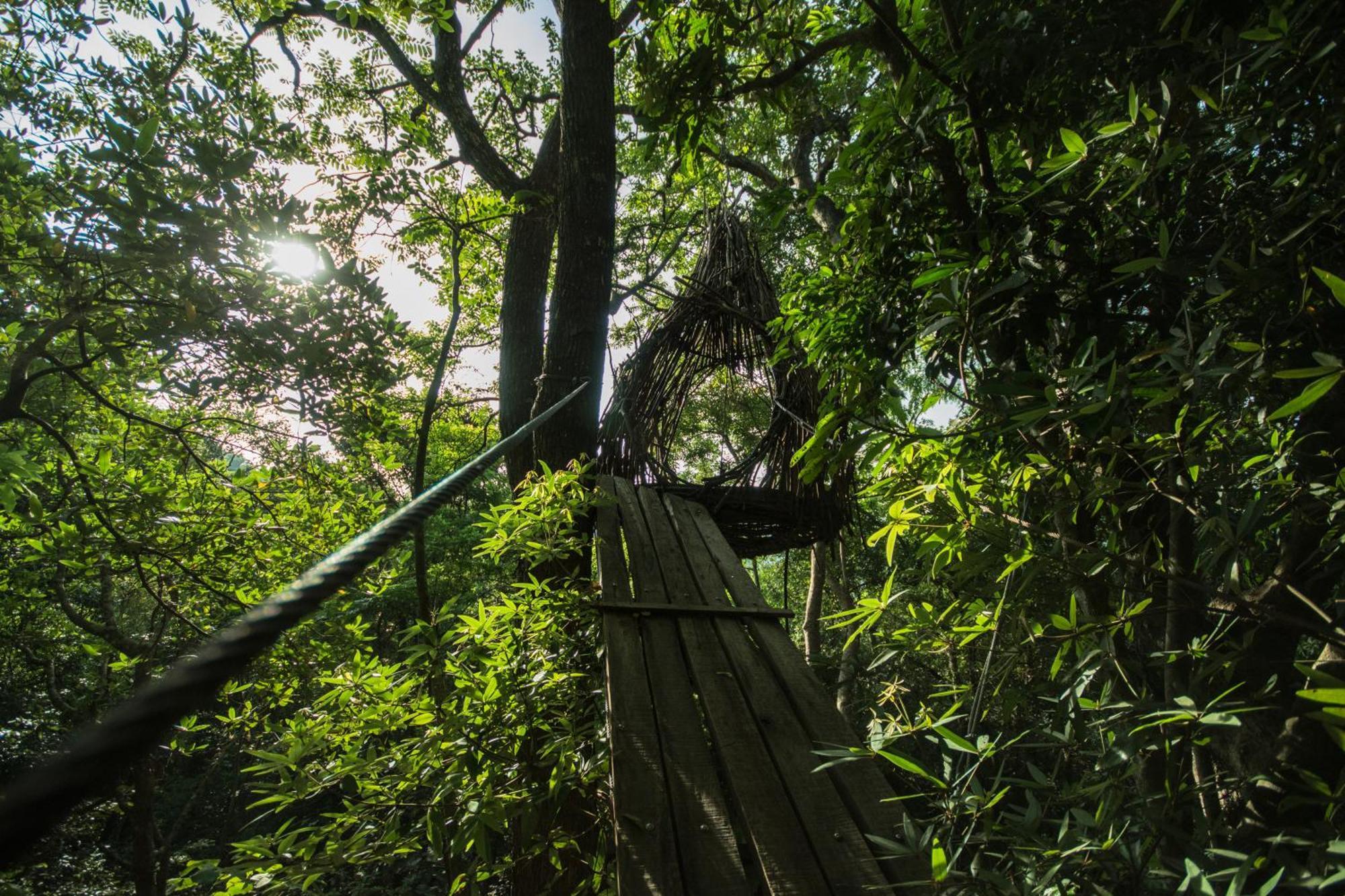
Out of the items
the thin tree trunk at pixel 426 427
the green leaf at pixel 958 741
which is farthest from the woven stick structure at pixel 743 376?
the green leaf at pixel 958 741

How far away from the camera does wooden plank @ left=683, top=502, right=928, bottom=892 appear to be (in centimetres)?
96

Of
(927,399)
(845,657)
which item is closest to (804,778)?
(927,399)

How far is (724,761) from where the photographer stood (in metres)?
1.15

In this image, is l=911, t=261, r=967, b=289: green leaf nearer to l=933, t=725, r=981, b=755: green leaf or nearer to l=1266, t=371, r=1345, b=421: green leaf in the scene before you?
l=1266, t=371, r=1345, b=421: green leaf

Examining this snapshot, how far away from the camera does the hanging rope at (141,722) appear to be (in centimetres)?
27

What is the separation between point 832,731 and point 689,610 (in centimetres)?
50

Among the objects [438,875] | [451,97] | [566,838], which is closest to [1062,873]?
[566,838]

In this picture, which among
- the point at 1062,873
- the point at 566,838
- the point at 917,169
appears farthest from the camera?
the point at 917,169

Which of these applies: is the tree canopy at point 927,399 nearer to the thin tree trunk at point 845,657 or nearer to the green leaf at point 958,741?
the green leaf at point 958,741

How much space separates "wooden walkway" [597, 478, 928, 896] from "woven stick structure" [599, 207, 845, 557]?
0.68m

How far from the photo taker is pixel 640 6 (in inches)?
71.2

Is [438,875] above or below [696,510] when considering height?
below

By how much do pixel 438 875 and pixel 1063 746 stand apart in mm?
6901

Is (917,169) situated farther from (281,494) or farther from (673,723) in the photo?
(281,494)
